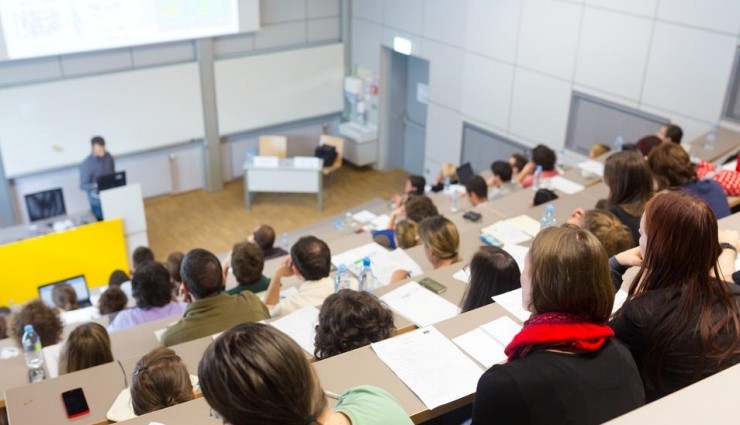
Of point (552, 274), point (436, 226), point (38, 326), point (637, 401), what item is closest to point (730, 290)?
point (637, 401)

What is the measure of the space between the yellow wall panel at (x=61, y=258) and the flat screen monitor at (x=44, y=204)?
120cm

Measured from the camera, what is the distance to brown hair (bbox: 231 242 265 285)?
14.8ft

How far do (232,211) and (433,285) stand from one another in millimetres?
6593

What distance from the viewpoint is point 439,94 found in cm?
955

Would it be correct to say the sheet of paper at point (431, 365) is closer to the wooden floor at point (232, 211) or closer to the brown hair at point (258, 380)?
the brown hair at point (258, 380)

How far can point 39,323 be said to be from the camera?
162 inches

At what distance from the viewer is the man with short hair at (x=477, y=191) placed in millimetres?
6367

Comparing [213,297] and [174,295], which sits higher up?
[213,297]

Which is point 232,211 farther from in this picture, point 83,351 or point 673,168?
point 673,168

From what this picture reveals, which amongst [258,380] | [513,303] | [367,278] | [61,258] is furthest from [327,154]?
[258,380]

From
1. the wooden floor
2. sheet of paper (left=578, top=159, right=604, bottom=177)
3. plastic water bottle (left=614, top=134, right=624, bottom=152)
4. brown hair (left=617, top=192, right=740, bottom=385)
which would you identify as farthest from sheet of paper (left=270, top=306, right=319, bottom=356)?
the wooden floor

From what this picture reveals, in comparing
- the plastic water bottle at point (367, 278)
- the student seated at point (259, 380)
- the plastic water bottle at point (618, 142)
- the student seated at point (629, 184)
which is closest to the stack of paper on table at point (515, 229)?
the student seated at point (629, 184)

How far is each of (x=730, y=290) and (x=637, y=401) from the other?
560 millimetres

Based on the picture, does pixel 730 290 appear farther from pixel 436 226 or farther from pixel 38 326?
pixel 38 326
